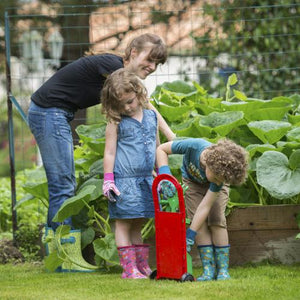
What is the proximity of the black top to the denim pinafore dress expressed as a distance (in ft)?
1.29

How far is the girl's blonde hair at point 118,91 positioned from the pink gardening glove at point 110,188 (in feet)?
0.91

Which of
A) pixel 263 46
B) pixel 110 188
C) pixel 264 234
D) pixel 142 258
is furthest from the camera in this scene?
pixel 263 46

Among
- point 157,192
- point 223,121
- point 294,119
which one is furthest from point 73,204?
point 294,119

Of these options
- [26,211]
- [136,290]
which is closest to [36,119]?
[136,290]

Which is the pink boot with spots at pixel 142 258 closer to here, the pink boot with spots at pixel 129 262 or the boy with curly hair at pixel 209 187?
the pink boot with spots at pixel 129 262

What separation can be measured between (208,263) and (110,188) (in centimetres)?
58

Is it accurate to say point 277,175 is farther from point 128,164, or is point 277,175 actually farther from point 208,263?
point 128,164

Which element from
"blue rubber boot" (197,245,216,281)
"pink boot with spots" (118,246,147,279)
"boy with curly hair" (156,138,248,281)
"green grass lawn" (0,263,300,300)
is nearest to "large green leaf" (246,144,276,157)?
"boy with curly hair" (156,138,248,281)

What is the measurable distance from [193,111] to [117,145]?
35.2 inches

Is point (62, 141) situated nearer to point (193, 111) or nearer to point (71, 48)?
point (193, 111)

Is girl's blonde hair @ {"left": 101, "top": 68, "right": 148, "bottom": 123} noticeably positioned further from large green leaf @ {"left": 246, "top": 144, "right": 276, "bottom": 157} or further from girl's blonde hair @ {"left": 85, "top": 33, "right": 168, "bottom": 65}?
large green leaf @ {"left": 246, "top": 144, "right": 276, "bottom": 157}

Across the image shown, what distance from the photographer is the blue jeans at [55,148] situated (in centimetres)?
394

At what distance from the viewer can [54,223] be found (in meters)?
4.02

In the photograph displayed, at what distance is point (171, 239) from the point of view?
3.27 meters
